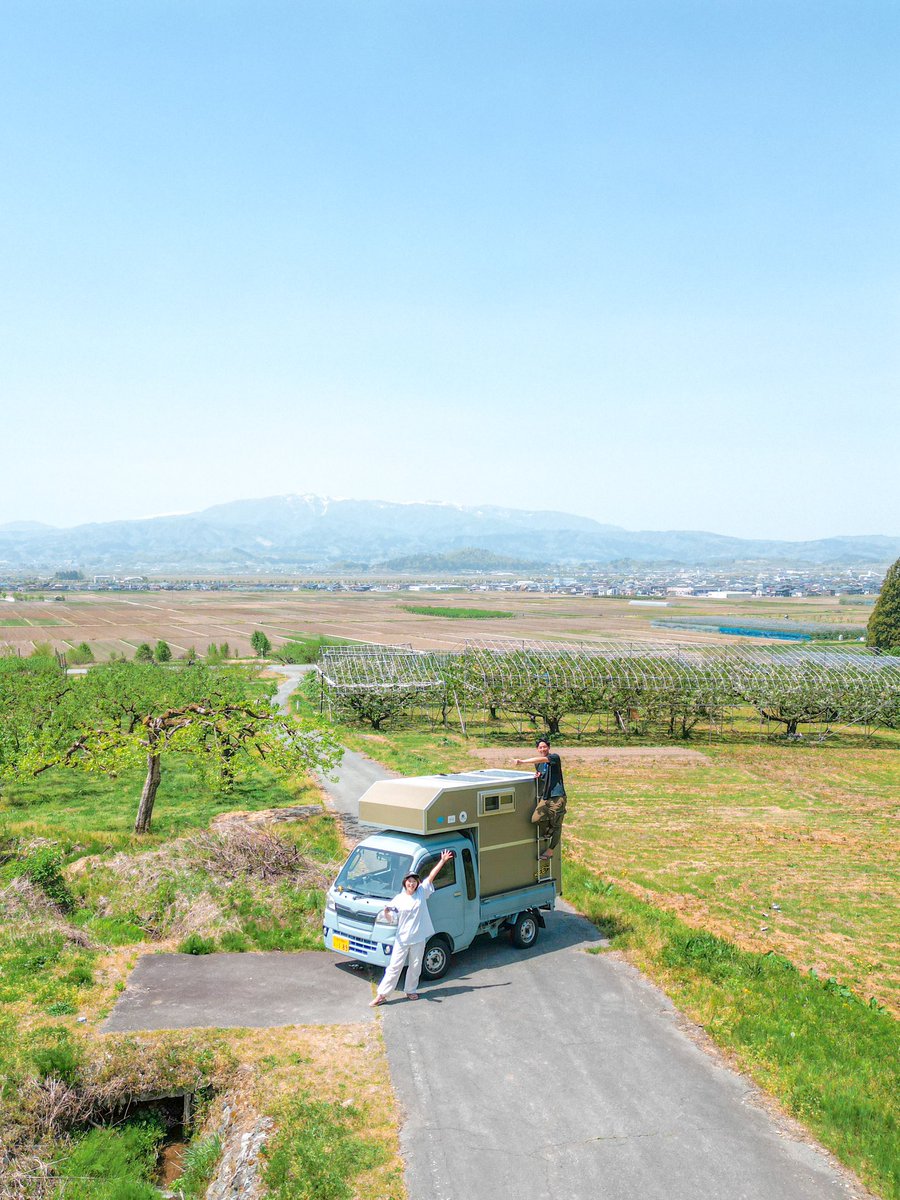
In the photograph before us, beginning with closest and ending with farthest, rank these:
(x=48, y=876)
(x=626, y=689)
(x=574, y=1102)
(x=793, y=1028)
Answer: (x=574, y=1102)
(x=793, y=1028)
(x=48, y=876)
(x=626, y=689)

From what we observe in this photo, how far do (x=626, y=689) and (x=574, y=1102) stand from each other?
39.0 meters

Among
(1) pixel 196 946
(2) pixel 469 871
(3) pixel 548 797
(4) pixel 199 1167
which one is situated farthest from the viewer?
(3) pixel 548 797

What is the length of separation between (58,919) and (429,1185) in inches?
421

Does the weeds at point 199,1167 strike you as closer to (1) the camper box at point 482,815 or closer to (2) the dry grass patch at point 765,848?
(1) the camper box at point 482,815

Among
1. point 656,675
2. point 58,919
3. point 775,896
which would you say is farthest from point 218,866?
point 656,675

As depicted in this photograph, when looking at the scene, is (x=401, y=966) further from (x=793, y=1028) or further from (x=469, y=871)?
(x=793, y=1028)

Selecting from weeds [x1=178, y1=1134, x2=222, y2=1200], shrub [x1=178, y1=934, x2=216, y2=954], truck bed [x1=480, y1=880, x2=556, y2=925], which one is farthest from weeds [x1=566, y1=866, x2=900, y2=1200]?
shrub [x1=178, y1=934, x2=216, y2=954]

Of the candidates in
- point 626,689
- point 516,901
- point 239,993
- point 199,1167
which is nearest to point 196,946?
point 239,993

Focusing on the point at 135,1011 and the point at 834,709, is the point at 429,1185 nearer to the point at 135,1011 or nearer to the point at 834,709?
the point at 135,1011

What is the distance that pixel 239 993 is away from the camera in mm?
13883

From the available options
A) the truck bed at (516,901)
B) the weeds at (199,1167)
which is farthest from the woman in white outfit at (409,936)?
the weeds at (199,1167)

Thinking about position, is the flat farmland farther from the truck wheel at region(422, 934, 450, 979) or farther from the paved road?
the paved road

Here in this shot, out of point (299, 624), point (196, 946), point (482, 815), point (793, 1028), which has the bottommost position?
point (299, 624)

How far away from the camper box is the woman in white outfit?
116cm
